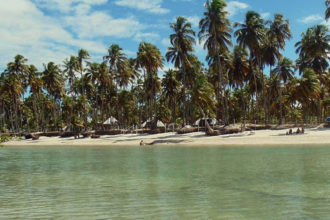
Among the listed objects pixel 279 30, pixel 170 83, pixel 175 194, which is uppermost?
pixel 279 30

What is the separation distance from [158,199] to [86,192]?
11.3ft

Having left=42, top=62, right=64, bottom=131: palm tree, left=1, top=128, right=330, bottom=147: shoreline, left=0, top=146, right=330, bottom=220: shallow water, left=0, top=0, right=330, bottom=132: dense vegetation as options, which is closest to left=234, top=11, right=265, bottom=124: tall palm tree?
left=0, top=0, right=330, bottom=132: dense vegetation

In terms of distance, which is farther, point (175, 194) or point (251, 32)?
point (251, 32)

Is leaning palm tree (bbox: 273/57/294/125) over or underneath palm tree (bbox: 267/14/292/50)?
underneath

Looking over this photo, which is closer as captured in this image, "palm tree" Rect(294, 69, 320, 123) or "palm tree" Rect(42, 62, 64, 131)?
"palm tree" Rect(294, 69, 320, 123)

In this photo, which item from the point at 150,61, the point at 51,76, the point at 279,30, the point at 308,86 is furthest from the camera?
the point at 51,76

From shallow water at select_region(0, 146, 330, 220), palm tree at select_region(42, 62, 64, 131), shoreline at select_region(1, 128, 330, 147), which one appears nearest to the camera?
shallow water at select_region(0, 146, 330, 220)

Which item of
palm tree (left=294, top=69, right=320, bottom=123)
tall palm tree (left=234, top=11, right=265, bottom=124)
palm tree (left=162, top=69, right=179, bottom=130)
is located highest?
tall palm tree (left=234, top=11, right=265, bottom=124)

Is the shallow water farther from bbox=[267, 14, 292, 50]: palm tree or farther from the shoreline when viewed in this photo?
bbox=[267, 14, 292, 50]: palm tree

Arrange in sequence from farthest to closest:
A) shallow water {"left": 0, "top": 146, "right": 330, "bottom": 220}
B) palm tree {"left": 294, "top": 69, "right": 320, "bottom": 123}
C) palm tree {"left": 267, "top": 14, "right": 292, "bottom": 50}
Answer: palm tree {"left": 267, "top": 14, "right": 292, "bottom": 50}, palm tree {"left": 294, "top": 69, "right": 320, "bottom": 123}, shallow water {"left": 0, "top": 146, "right": 330, "bottom": 220}

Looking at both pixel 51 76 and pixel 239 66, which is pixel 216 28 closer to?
pixel 239 66

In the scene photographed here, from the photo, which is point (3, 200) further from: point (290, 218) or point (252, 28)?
point (252, 28)

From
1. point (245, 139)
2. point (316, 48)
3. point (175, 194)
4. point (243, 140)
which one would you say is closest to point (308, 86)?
point (316, 48)

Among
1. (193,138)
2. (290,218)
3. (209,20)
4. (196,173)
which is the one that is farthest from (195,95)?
(290,218)
